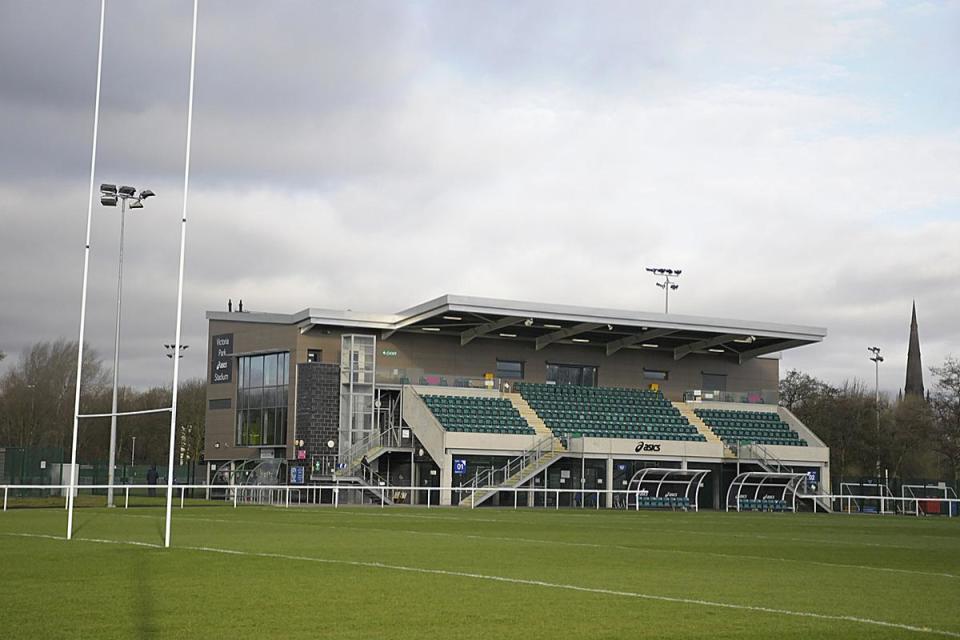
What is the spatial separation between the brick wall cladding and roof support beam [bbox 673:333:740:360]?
19.5 m

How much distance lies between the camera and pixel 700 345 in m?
62.7

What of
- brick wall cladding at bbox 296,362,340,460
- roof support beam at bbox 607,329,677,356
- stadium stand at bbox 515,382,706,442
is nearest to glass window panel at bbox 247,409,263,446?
brick wall cladding at bbox 296,362,340,460

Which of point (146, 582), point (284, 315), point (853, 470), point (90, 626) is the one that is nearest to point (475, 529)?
point (146, 582)

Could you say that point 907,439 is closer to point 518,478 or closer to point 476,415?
A: point 476,415

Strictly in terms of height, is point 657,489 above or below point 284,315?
below

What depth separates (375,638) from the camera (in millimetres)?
8883

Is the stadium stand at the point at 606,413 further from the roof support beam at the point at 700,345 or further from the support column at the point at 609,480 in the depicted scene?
the roof support beam at the point at 700,345

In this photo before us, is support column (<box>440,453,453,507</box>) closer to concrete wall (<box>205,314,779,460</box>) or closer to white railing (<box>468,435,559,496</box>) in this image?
white railing (<box>468,435,559,496</box>)

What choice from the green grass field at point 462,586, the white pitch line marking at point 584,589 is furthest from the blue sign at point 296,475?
the white pitch line marking at point 584,589

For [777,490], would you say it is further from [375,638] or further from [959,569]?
[375,638]

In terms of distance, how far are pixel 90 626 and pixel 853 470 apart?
85462mm

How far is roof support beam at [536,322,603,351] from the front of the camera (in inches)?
2237

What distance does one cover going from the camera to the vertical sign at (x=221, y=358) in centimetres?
6072

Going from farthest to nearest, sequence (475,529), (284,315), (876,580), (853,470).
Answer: (853,470)
(284,315)
(475,529)
(876,580)
